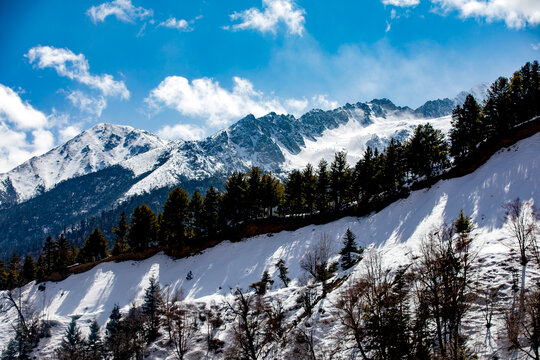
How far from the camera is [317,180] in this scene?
4978 cm

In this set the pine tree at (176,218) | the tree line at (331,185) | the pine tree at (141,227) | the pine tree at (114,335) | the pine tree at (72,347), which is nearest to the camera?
the pine tree at (114,335)

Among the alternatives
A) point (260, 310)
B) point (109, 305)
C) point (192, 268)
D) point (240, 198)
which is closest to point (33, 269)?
point (109, 305)

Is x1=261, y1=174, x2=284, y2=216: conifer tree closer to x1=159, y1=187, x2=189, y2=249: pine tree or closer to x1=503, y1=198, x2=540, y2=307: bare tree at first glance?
x1=159, y1=187, x2=189, y2=249: pine tree

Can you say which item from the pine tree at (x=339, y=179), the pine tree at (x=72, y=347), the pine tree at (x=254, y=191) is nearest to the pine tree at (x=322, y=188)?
the pine tree at (x=339, y=179)

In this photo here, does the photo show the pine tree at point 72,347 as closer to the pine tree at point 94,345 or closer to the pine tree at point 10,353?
the pine tree at point 94,345

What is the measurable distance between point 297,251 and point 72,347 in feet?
95.7

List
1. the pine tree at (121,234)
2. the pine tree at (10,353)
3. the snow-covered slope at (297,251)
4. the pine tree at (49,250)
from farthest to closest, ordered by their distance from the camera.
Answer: the pine tree at (121,234)
the pine tree at (49,250)
the pine tree at (10,353)
the snow-covered slope at (297,251)

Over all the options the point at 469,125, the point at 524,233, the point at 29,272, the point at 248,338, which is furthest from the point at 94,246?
the point at 469,125

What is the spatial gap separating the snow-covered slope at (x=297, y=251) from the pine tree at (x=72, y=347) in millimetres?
3343

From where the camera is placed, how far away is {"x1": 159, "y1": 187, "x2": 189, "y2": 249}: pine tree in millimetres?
48875

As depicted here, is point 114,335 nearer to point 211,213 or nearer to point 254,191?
point 211,213

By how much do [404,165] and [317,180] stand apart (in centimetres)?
1755

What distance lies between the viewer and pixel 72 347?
29500mm

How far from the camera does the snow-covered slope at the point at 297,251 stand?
28781mm
